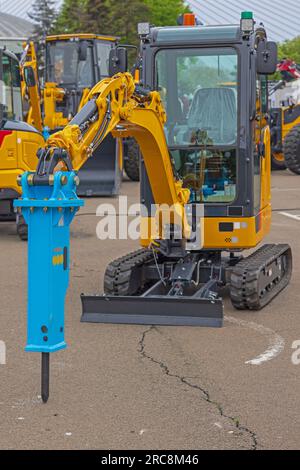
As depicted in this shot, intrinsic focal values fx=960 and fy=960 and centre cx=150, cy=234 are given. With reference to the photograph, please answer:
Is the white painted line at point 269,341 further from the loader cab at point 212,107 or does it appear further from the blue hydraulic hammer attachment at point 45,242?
the blue hydraulic hammer attachment at point 45,242

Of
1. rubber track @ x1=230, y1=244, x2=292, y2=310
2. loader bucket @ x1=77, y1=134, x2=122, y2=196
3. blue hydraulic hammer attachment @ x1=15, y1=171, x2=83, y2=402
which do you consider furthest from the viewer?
loader bucket @ x1=77, y1=134, x2=122, y2=196

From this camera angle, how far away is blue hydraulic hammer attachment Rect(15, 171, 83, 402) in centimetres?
598

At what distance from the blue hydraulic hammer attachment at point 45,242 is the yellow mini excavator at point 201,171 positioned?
2.59m

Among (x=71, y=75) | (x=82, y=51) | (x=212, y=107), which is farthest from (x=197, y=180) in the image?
(x=71, y=75)

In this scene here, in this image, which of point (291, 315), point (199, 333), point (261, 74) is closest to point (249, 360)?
point (199, 333)

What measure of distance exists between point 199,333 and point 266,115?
3.12 metres

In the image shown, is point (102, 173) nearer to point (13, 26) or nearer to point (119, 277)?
point (119, 277)

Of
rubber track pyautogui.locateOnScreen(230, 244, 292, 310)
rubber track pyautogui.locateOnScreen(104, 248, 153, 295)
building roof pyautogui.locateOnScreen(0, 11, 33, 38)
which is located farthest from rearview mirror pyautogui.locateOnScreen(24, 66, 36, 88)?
building roof pyautogui.locateOnScreen(0, 11, 33, 38)

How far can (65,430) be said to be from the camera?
5.69 metres

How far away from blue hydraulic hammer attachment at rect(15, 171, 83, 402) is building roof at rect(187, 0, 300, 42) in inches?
2917

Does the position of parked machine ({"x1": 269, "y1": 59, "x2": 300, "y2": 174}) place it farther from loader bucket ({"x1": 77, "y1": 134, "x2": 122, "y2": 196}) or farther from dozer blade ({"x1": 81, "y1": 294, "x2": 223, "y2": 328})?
dozer blade ({"x1": 81, "y1": 294, "x2": 223, "y2": 328})

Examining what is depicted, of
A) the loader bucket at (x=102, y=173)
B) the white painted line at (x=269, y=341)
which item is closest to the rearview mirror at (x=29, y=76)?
the loader bucket at (x=102, y=173)

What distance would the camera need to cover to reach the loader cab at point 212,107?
31.1 feet
